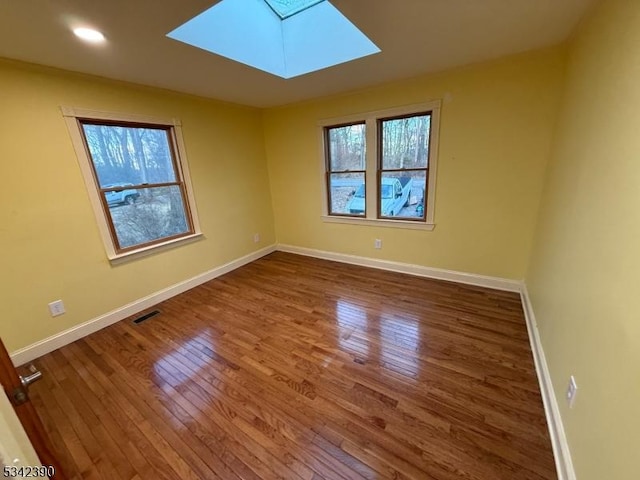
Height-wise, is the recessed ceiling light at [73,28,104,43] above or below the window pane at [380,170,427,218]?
above

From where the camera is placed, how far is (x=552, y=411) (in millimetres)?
1469

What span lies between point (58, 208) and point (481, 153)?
157 inches

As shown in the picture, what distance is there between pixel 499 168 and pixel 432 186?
0.65 metres

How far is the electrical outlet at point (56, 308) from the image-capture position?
231 cm

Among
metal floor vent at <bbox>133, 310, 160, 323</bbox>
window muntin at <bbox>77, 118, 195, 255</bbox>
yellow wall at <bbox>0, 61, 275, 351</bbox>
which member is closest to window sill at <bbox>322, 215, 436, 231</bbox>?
yellow wall at <bbox>0, 61, 275, 351</bbox>

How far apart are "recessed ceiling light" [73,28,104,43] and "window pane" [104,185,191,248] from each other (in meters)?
1.31

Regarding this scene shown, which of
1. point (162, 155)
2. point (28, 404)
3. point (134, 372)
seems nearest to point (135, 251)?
point (162, 155)

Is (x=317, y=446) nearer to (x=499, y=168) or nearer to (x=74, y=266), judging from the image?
(x=74, y=266)

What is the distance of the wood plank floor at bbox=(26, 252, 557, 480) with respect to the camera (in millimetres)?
1363

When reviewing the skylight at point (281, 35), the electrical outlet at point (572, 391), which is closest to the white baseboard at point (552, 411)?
the electrical outlet at point (572, 391)

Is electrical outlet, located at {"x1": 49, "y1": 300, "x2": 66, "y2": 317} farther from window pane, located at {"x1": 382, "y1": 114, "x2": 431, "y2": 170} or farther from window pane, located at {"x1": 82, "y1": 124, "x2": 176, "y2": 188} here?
window pane, located at {"x1": 382, "y1": 114, "x2": 431, "y2": 170}

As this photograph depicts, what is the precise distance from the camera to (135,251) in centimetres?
280

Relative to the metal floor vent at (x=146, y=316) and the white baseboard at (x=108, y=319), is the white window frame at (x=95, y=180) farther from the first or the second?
the metal floor vent at (x=146, y=316)

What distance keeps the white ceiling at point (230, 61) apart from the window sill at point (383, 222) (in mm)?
1621
